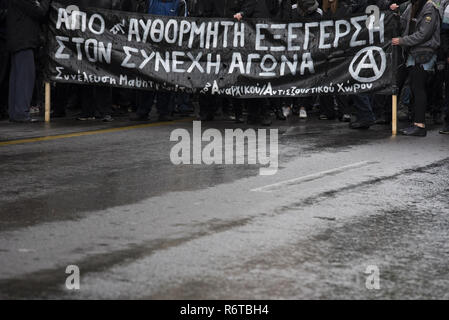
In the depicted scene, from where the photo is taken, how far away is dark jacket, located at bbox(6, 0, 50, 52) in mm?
14023

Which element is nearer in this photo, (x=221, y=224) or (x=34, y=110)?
(x=221, y=224)

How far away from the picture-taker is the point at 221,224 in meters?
6.72

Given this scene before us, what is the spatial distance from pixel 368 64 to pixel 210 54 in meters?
2.42

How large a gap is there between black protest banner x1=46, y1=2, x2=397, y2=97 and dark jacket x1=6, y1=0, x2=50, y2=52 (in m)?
0.33

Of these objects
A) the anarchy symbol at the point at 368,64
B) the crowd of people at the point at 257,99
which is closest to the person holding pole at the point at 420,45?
→ the crowd of people at the point at 257,99

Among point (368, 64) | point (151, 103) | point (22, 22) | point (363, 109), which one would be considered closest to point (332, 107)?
point (363, 109)

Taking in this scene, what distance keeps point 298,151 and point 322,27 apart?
355cm

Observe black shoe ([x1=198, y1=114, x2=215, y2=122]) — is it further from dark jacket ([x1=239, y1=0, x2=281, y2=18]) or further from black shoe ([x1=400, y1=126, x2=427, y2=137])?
black shoe ([x1=400, y1=126, x2=427, y2=137])

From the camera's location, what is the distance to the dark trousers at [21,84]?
46.4 feet

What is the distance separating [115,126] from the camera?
13.9 metres

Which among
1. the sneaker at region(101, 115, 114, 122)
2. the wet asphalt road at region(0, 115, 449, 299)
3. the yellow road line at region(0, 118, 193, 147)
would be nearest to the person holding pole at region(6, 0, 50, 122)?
the sneaker at region(101, 115, 114, 122)

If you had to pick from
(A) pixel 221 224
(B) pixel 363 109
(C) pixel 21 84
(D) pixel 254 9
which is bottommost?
(A) pixel 221 224

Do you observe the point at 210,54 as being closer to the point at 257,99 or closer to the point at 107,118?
the point at 257,99

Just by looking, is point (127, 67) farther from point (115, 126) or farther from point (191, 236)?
A: point (191, 236)
